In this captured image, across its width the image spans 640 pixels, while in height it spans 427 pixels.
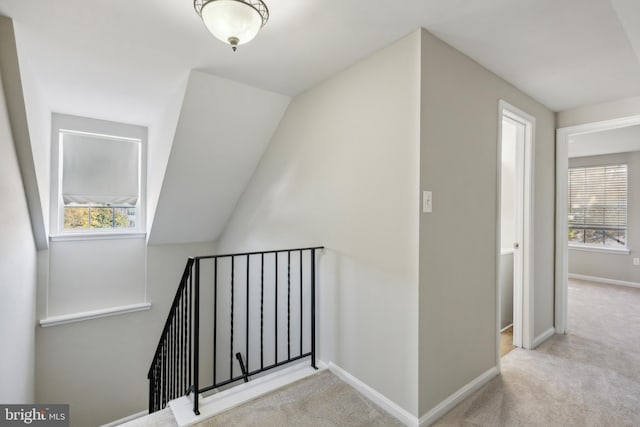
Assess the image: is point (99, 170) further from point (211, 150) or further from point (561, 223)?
point (561, 223)

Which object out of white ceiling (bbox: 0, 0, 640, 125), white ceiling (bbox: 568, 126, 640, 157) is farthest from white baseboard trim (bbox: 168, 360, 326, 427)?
white ceiling (bbox: 568, 126, 640, 157)

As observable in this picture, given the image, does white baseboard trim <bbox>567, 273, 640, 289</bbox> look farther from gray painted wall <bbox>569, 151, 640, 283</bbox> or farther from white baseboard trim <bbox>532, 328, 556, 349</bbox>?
white baseboard trim <bbox>532, 328, 556, 349</bbox>

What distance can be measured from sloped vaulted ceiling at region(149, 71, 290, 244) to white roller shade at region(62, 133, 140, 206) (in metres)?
0.75

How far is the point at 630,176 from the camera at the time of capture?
5.13m

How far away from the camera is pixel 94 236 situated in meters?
3.57

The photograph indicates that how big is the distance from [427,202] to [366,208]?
426 millimetres

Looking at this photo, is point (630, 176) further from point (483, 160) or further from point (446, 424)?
point (446, 424)

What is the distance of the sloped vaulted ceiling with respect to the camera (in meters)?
2.61

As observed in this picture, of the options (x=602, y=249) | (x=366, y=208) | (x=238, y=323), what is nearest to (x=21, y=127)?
(x=366, y=208)

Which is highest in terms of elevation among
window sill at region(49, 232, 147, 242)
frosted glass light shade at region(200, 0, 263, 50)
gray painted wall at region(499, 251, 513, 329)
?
frosted glass light shade at region(200, 0, 263, 50)

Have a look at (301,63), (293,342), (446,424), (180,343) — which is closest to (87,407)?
(180,343)

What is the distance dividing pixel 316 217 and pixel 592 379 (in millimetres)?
2440

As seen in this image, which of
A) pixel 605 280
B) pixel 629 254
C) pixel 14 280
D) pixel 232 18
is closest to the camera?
pixel 232 18

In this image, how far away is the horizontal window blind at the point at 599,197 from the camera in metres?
5.26
